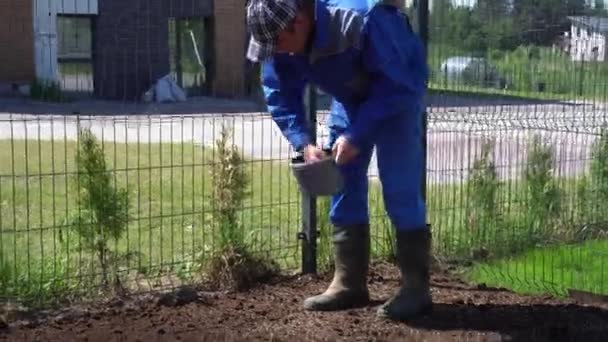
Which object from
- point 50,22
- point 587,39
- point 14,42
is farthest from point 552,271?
point 14,42

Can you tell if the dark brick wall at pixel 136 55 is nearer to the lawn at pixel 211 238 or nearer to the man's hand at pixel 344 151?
the lawn at pixel 211 238

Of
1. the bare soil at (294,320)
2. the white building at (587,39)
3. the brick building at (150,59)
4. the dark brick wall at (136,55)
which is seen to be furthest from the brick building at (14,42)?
the bare soil at (294,320)

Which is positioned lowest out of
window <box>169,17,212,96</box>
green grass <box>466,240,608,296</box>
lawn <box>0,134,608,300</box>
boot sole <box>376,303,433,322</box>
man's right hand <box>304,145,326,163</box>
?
green grass <box>466,240,608,296</box>

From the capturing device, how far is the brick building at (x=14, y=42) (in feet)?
48.7

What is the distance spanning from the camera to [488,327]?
5.57 metres

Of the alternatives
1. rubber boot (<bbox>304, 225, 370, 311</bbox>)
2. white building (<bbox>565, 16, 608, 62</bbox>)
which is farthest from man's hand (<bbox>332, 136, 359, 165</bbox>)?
white building (<bbox>565, 16, 608, 62</bbox>)

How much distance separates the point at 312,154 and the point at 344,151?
0.19 metres

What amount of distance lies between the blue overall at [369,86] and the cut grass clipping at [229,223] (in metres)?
0.96

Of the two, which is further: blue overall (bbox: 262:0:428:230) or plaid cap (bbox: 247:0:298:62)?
blue overall (bbox: 262:0:428:230)

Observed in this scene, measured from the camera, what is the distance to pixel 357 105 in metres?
5.58

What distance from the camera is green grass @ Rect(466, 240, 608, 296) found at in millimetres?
6832

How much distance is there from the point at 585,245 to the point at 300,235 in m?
2.33

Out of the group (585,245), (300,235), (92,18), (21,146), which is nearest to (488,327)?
(300,235)

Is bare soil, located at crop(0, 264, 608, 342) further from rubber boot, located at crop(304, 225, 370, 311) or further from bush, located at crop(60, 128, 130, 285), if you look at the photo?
bush, located at crop(60, 128, 130, 285)
